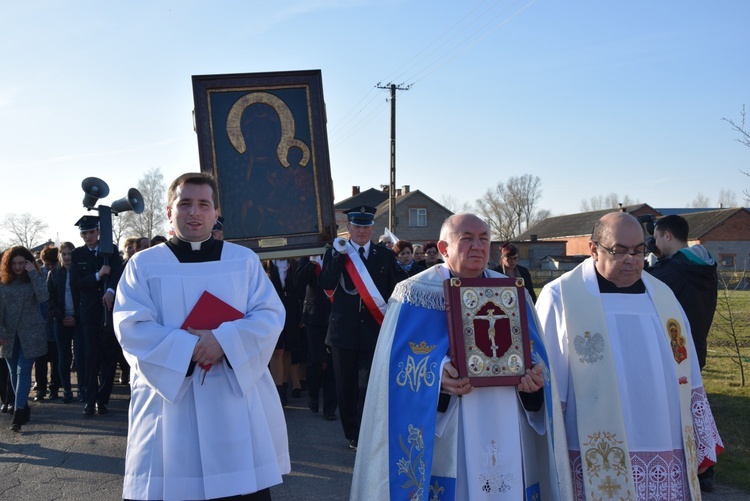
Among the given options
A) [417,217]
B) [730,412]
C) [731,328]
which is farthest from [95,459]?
[417,217]

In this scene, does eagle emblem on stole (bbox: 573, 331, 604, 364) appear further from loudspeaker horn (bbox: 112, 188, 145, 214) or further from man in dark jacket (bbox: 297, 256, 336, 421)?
loudspeaker horn (bbox: 112, 188, 145, 214)

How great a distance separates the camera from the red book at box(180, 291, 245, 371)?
346cm

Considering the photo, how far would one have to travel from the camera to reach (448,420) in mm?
3549

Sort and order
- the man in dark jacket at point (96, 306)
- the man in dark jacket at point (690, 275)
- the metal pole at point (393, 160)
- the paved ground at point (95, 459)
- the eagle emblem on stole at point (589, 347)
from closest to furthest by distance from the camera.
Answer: the eagle emblem on stole at point (589, 347) → the man in dark jacket at point (690, 275) → the paved ground at point (95, 459) → the man in dark jacket at point (96, 306) → the metal pole at point (393, 160)

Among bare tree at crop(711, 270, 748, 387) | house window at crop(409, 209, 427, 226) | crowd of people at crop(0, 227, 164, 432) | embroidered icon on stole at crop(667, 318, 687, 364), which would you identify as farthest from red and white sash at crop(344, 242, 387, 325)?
house window at crop(409, 209, 427, 226)

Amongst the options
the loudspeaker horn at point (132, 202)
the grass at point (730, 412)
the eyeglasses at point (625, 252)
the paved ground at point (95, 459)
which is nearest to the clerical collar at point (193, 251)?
the eyeglasses at point (625, 252)

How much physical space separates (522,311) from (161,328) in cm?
179

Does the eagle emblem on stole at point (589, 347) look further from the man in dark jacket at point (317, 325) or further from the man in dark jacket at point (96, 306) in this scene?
the man in dark jacket at point (96, 306)

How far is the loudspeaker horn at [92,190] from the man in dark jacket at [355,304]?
144 inches

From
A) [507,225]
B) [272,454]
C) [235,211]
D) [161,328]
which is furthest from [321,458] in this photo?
[507,225]

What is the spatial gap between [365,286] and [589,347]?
3141 millimetres

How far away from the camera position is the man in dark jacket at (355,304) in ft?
21.8

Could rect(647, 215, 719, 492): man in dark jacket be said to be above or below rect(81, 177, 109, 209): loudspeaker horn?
below

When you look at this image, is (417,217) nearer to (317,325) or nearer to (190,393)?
(317,325)
